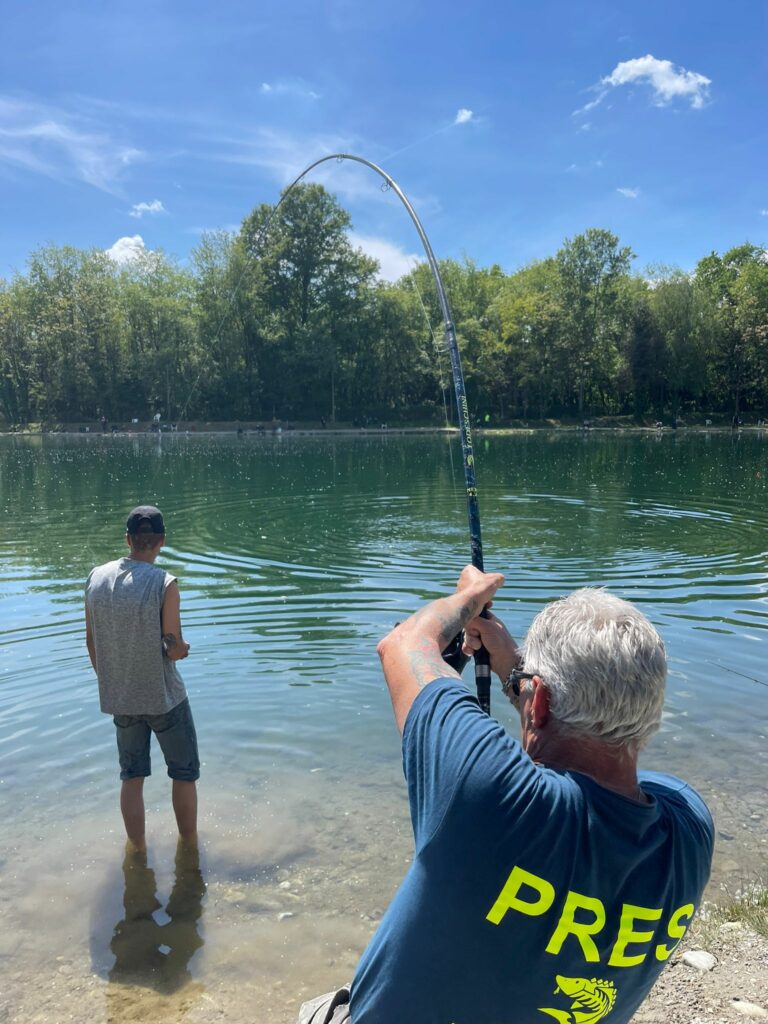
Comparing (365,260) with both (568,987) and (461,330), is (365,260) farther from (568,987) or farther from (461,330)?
(568,987)

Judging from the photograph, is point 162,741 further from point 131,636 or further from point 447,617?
point 447,617

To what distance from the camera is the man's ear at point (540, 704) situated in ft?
5.82

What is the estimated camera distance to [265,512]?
21156 millimetres

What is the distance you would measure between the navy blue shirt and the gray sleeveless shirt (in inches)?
124

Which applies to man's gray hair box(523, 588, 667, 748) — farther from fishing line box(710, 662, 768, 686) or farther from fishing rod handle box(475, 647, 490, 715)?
fishing line box(710, 662, 768, 686)

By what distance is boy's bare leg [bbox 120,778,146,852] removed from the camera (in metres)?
4.96

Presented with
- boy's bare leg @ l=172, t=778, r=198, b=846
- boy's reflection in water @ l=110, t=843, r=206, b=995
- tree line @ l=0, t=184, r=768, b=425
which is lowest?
boy's reflection in water @ l=110, t=843, r=206, b=995

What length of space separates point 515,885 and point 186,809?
405 cm

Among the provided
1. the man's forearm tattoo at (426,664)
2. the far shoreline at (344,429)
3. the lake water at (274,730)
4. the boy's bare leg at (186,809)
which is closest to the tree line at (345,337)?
the far shoreline at (344,429)

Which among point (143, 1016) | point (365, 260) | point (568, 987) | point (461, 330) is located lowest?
point (143, 1016)

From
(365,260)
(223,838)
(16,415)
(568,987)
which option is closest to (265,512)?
(223,838)

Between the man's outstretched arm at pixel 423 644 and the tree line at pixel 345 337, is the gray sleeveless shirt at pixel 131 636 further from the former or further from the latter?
the tree line at pixel 345 337

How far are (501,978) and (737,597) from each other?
11487 mm

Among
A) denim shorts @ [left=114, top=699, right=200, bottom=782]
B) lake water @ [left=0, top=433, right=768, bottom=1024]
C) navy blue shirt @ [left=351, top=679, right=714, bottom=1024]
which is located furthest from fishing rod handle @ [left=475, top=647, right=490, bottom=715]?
denim shorts @ [left=114, top=699, right=200, bottom=782]
